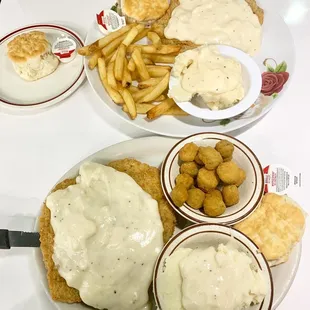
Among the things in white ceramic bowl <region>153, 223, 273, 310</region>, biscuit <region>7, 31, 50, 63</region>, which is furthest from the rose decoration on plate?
biscuit <region>7, 31, 50, 63</region>

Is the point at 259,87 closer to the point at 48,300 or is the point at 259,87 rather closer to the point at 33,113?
the point at 33,113

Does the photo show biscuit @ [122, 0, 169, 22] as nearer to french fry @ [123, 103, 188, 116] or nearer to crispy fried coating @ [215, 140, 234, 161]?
french fry @ [123, 103, 188, 116]

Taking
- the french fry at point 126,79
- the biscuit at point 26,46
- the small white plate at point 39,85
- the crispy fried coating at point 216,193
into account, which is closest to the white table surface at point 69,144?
the small white plate at point 39,85

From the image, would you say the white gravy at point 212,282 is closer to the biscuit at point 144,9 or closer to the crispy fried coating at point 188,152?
the crispy fried coating at point 188,152

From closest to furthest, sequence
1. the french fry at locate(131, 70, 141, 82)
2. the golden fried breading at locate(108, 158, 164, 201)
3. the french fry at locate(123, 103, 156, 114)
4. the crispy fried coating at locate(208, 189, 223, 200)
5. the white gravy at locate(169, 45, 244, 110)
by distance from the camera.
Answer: the crispy fried coating at locate(208, 189, 223, 200) → the golden fried breading at locate(108, 158, 164, 201) → the white gravy at locate(169, 45, 244, 110) → the french fry at locate(123, 103, 156, 114) → the french fry at locate(131, 70, 141, 82)

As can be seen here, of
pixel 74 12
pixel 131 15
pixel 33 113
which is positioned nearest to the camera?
pixel 33 113

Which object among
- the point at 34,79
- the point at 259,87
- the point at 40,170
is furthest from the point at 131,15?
the point at 40,170

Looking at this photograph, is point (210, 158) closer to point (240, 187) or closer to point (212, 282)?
point (240, 187)
